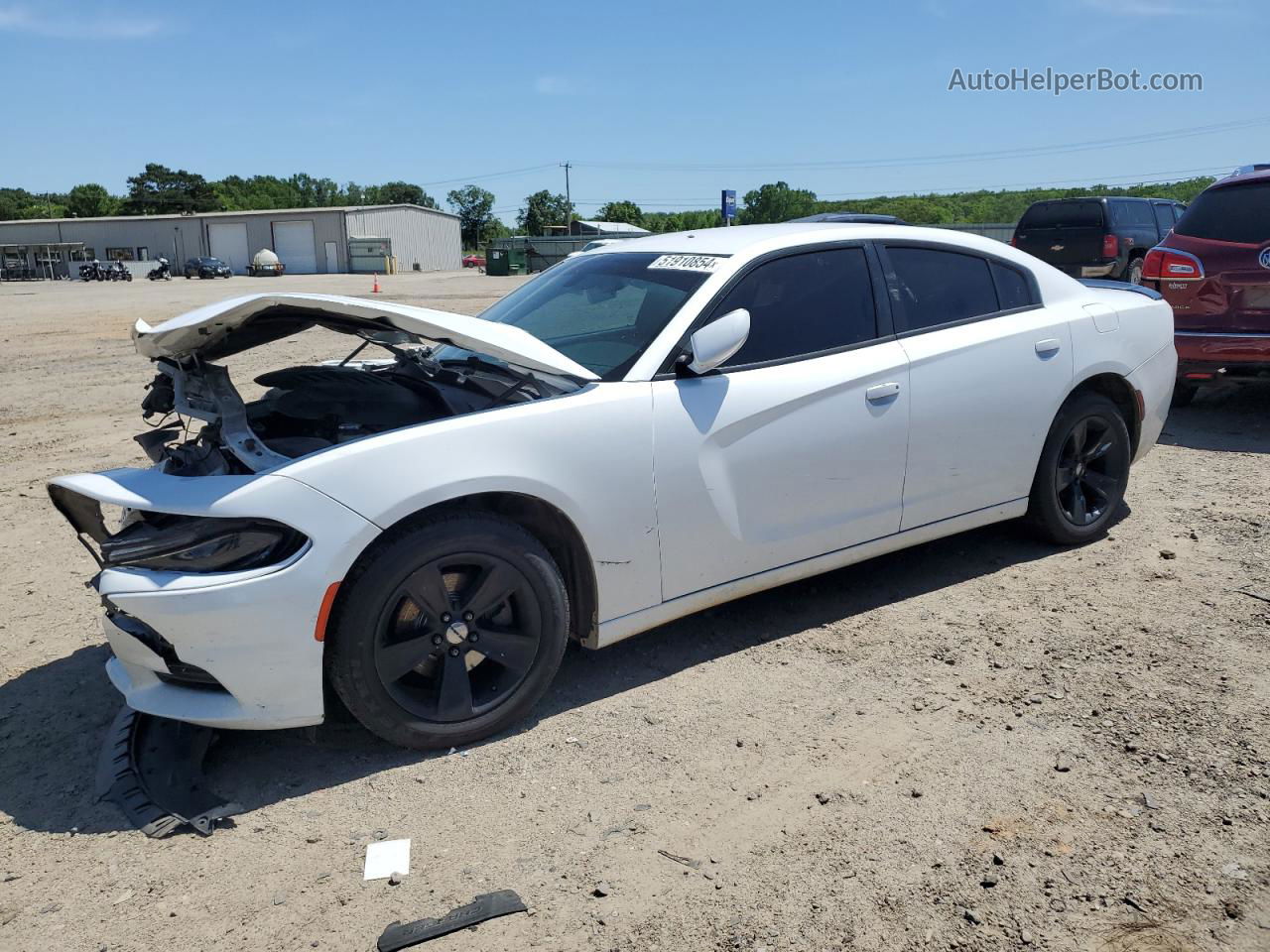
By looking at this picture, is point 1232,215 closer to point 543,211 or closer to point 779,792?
point 779,792

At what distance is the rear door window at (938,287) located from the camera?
458 cm

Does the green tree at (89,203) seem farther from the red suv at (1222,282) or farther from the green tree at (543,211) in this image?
the red suv at (1222,282)

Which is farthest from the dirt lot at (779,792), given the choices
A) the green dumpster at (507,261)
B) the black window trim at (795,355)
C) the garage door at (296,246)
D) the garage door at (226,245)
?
the garage door at (226,245)

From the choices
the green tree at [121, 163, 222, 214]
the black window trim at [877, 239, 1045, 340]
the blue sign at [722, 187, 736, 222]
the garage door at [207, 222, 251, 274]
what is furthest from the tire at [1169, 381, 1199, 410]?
the green tree at [121, 163, 222, 214]

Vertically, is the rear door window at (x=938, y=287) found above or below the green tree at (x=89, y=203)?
below

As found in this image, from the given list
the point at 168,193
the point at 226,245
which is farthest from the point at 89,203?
the point at 226,245

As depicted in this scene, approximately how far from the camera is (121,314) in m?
25.5

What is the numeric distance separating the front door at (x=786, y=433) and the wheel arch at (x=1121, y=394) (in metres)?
1.42

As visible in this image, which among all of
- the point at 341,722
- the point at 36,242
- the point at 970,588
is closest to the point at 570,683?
the point at 341,722

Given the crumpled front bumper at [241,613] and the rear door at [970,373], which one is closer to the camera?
the crumpled front bumper at [241,613]

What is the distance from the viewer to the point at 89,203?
440ft

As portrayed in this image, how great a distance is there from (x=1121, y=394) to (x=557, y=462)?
3408mm

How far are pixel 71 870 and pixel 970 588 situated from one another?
383 centimetres

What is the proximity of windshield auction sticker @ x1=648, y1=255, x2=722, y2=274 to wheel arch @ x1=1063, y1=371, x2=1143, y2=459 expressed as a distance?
2120mm
